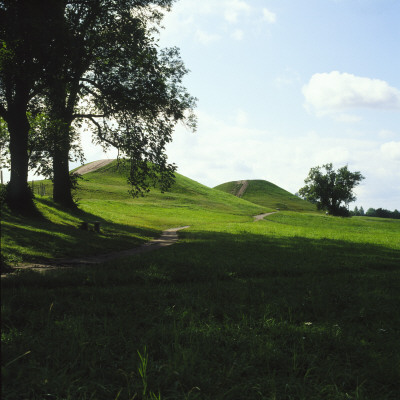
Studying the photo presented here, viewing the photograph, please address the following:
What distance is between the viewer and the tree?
9012 centimetres

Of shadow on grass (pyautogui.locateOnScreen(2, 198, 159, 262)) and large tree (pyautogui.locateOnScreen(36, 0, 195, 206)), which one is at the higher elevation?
large tree (pyautogui.locateOnScreen(36, 0, 195, 206))

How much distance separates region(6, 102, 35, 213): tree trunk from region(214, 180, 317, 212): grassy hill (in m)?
108

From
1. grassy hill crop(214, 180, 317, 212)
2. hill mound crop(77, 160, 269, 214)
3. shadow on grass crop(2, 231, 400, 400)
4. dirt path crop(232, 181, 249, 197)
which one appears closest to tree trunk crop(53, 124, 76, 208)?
shadow on grass crop(2, 231, 400, 400)

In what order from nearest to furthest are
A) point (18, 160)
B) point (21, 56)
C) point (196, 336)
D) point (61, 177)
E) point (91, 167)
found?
point (196, 336), point (21, 56), point (18, 160), point (61, 177), point (91, 167)

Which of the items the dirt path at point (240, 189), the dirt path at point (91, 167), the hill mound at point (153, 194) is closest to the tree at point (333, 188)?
the hill mound at point (153, 194)

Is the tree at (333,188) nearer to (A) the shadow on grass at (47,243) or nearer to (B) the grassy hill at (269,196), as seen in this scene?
(B) the grassy hill at (269,196)

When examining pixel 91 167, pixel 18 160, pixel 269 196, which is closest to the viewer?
pixel 18 160

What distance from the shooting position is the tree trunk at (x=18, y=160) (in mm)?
19844

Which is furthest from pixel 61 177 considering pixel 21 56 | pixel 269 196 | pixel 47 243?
pixel 269 196

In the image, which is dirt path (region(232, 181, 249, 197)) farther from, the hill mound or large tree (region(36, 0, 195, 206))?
large tree (region(36, 0, 195, 206))

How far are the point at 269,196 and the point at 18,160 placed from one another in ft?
427

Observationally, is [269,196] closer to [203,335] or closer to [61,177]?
A: [61,177]

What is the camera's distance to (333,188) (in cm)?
8994

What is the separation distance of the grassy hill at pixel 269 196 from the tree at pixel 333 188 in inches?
1089
